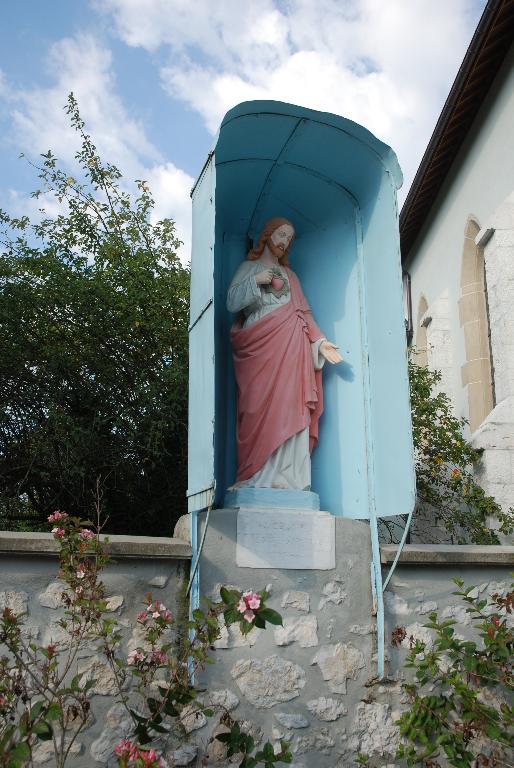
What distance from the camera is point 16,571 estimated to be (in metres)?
3.02

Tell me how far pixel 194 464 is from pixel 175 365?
232 centimetres

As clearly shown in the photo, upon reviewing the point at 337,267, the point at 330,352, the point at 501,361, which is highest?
the point at 501,361

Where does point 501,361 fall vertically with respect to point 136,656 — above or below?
above

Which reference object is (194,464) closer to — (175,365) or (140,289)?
A: (175,365)

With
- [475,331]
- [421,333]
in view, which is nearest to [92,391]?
[475,331]

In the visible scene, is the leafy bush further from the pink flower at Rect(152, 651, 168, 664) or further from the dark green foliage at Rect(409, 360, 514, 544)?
the pink flower at Rect(152, 651, 168, 664)

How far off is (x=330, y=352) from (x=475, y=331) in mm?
5189

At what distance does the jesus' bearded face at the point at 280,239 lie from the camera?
4.26 metres

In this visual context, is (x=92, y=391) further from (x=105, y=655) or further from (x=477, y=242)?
(x=477, y=242)

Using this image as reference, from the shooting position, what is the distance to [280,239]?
4.25 m

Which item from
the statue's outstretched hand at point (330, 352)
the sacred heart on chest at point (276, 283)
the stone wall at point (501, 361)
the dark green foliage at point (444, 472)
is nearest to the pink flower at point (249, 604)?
the statue's outstretched hand at point (330, 352)

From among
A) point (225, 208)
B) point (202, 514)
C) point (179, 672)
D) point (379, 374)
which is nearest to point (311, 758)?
point (179, 672)

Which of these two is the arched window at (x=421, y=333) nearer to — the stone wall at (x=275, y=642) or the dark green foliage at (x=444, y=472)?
the dark green foliage at (x=444, y=472)

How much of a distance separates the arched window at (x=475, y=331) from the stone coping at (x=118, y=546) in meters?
5.71
